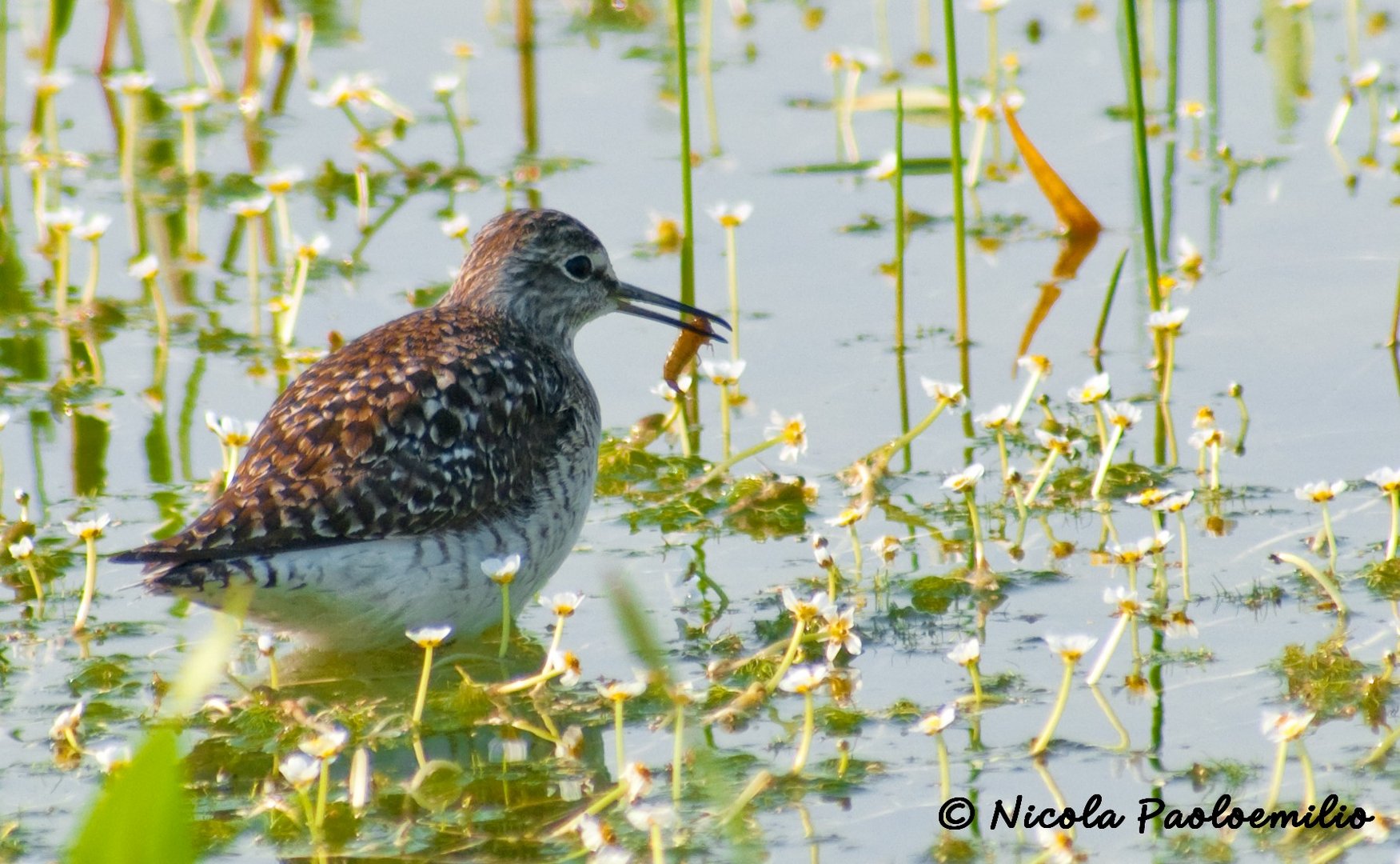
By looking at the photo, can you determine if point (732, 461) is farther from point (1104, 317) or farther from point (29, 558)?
point (29, 558)

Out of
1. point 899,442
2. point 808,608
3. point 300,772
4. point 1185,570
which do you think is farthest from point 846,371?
point 300,772

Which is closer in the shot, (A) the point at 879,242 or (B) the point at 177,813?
(B) the point at 177,813

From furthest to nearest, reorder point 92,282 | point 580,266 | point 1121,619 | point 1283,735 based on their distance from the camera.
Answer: point 92,282 < point 580,266 < point 1121,619 < point 1283,735

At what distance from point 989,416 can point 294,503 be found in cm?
260

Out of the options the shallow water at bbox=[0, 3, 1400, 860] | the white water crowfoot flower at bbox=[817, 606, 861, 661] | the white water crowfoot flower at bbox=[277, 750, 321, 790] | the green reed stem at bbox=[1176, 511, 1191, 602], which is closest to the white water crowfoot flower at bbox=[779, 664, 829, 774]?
the shallow water at bbox=[0, 3, 1400, 860]

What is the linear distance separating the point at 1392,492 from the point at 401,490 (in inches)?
128

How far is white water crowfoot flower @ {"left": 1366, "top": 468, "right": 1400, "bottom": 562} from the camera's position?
6.66 meters

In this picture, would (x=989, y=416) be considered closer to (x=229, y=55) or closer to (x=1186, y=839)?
(x=1186, y=839)

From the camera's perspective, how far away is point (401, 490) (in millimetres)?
6477

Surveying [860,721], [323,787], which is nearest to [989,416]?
[860,721]

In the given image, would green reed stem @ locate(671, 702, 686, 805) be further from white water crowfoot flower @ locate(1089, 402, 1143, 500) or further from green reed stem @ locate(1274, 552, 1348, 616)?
white water crowfoot flower @ locate(1089, 402, 1143, 500)

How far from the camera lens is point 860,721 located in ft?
20.1

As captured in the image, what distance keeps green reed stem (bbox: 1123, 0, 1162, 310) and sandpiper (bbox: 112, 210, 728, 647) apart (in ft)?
8.31

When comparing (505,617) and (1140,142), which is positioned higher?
(1140,142)
